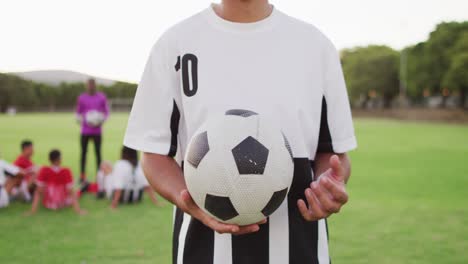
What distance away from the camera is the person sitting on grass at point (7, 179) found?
6.54 m

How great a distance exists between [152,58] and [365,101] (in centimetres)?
7128

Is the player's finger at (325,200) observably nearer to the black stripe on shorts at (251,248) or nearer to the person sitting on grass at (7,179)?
the black stripe on shorts at (251,248)

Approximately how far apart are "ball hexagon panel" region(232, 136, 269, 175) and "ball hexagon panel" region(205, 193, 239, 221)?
103mm

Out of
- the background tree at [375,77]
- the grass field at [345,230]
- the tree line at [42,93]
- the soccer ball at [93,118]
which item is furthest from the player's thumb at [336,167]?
the tree line at [42,93]

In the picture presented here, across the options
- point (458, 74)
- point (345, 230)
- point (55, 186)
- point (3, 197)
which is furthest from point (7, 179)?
point (458, 74)

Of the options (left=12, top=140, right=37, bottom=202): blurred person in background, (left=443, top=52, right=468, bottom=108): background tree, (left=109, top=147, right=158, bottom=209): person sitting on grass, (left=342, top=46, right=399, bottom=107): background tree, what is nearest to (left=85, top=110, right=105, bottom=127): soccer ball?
(left=12, top=140, right=37, bottom=202): blurred person in background

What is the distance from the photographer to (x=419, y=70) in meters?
47.9

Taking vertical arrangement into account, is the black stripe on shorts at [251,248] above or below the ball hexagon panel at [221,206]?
below

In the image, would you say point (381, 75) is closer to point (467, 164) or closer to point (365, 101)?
point (365, 101)

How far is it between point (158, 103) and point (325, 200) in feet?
2.23

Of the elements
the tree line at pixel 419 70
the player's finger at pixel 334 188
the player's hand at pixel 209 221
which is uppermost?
the player's finger at pixel 334 188

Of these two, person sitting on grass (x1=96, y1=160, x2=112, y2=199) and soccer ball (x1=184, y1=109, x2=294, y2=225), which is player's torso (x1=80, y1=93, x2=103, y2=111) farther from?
soccer ball (x1=184, y1=109, x2=294, y2=225)

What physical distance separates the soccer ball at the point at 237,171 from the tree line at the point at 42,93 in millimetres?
65869

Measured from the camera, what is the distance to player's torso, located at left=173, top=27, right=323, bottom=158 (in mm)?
1581
